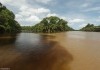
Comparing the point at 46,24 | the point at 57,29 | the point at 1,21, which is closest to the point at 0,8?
the point at 1,21

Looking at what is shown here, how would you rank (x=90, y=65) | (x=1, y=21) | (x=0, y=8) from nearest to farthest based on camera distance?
(x=90, y=65) → (x=1, y=21) → (x=0, y=8)

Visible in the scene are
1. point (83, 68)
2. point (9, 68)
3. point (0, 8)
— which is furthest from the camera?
point (0, 8)

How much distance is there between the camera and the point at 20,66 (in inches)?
287

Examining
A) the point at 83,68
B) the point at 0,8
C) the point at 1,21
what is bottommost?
the point at 83,68

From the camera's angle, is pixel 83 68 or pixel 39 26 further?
pixel 39 26

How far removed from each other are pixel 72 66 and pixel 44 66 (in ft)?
4.71

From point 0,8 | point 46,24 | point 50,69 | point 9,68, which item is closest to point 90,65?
point 50,69

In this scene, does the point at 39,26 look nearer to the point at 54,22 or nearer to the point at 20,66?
the point at 54,22

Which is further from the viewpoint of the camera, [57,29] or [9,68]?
[57,29]

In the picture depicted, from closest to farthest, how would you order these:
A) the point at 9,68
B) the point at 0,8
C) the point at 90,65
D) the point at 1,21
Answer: the point at 9,68 < the point at 90,65 < the point at 1,21 < the point at 0,8

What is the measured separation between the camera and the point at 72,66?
7.60m

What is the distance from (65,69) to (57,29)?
235 ft

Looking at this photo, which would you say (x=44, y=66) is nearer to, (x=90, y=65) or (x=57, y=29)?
(x=90, y=65)

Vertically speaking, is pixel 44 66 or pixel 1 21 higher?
pixel 1 21
